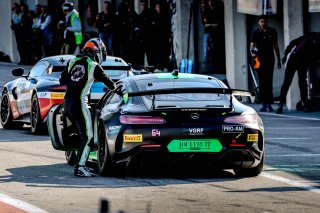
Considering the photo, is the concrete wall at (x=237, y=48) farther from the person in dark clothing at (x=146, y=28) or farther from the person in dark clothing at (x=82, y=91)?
the person in dark clothing at (x=82, y=91)

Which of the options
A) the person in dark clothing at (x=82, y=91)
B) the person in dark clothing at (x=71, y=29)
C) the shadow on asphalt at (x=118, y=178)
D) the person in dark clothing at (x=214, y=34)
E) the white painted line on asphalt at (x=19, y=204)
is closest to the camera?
the white painted line on asphalt at (x=19, y=204)

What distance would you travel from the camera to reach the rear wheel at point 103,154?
15.2 meters

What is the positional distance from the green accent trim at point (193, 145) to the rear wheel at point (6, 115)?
367 inches

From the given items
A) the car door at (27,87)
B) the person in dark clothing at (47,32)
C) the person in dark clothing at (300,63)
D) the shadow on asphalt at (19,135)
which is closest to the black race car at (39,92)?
the car door at (27,87)

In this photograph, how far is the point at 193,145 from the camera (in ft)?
48.9

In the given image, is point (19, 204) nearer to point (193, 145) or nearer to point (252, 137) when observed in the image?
point (193, 145)

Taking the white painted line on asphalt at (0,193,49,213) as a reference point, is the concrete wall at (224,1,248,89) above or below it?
below

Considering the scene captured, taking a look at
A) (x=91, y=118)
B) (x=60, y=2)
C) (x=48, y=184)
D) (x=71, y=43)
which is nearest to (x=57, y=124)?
(x=91, y=118)

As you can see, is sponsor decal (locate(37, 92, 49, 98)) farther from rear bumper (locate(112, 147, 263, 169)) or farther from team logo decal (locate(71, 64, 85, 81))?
rear bumper (locate(112, 147, 263, 169))

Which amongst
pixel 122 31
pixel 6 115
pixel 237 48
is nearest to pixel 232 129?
pixel 6 115

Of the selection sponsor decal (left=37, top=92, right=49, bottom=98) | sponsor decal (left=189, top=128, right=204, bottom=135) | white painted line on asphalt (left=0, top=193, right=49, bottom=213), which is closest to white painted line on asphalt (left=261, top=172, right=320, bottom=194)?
sponsor decal (left=189, top=128, right=204, bottom=135)

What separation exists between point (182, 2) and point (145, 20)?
1.12m

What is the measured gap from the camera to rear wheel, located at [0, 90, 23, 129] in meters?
23.8

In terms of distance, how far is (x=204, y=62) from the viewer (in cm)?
3441
